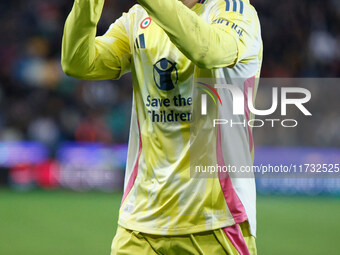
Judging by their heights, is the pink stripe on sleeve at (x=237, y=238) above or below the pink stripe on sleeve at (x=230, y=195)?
below

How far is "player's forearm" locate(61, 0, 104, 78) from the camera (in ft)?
8.05

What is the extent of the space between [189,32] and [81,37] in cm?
57

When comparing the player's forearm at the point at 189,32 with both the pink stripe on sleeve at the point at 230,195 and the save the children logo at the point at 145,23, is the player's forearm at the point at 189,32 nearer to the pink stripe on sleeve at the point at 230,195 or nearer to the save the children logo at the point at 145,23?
the pink stripe on sleeve at the point at 230,195

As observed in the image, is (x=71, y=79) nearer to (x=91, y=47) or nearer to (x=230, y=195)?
(x=91, y=47)

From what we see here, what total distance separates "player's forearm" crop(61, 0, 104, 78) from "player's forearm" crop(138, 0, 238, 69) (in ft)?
1.20

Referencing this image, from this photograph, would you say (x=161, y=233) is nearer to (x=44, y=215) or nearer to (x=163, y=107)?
(x=163, y=107)

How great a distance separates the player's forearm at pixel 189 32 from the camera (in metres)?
2.18

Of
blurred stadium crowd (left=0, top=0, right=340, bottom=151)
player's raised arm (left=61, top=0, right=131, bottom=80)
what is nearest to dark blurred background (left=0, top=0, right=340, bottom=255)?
blurred stadium crowd (left=0, top=0, right=340, bottom=151)

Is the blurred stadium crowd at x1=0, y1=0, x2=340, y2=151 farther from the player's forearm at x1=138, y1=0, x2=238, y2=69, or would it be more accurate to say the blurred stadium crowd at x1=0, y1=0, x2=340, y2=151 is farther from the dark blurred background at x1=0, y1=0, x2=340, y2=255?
the player's forearm at x1=138, y1=0, x2=238, y2=69

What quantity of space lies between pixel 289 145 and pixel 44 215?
451cm

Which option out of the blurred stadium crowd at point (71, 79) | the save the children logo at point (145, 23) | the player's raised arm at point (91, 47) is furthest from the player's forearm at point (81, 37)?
the blurred stadium crowd at point (71, 79)

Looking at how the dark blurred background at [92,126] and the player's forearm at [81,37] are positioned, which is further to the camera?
the dark blurred background at [92,126]

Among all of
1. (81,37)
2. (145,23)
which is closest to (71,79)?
(145,23)

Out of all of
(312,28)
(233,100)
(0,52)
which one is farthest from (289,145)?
(233,100)
